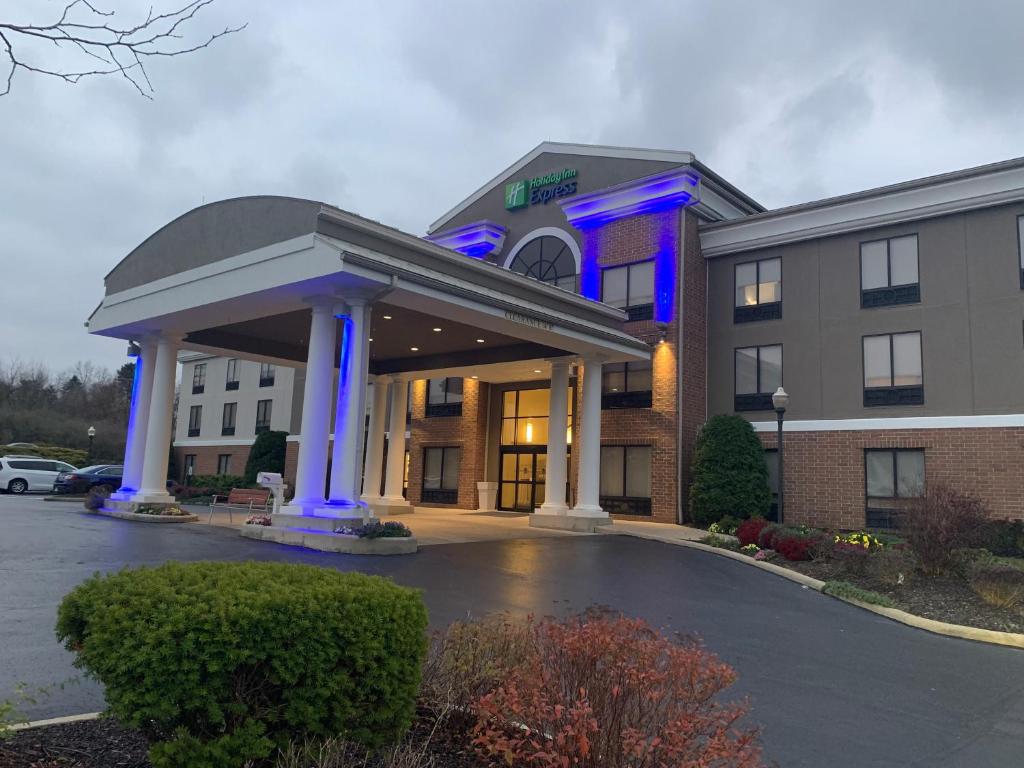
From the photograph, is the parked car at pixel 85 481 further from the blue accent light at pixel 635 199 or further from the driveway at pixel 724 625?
the blue accent light at pixel 635 199

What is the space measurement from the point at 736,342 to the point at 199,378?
34617mm

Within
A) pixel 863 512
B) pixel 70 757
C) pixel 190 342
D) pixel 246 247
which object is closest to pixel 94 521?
pixel 190 342

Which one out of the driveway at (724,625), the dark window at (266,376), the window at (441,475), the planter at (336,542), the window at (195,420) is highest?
the dark window at (266,376)

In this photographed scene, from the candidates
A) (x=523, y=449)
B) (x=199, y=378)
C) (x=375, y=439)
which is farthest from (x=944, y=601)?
(x=199, y=378)

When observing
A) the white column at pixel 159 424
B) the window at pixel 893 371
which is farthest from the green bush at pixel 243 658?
the window at pixel 893 371

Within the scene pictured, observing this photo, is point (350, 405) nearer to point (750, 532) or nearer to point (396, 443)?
point (750, 532)

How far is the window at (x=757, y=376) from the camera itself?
78.6 feet

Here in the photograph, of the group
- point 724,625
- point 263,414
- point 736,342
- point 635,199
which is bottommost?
point 724,625

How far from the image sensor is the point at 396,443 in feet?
87.4

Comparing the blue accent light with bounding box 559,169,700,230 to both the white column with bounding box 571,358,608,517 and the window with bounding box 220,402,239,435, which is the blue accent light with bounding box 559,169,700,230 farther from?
the window with bounding box 220,402,239,435

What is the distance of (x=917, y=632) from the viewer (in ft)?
32.4

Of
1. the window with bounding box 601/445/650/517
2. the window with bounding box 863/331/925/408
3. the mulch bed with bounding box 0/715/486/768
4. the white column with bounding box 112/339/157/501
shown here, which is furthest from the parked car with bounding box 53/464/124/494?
the mulch bed with bounding box 0/715/486/768

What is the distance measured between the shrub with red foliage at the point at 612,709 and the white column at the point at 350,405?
11.5 meters

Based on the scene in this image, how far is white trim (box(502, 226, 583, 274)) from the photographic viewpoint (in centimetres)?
2675
